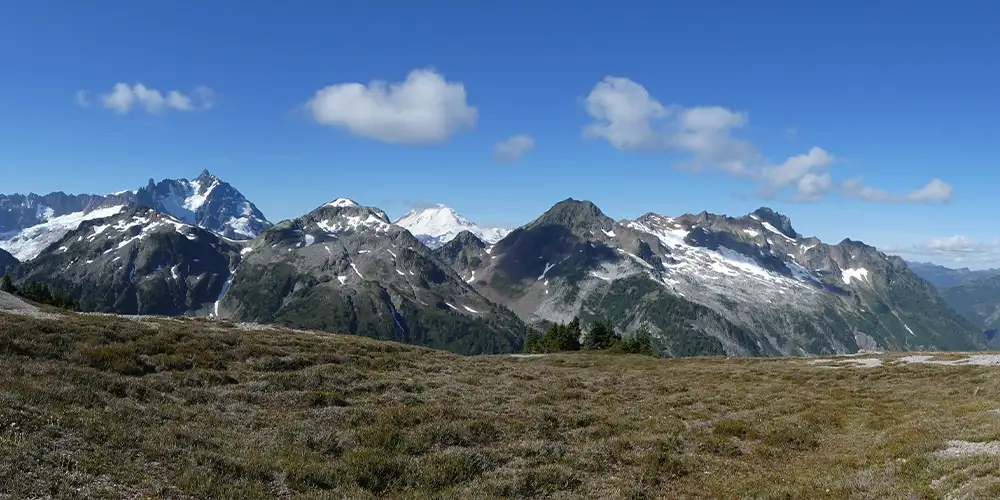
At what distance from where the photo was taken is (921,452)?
68.9ft

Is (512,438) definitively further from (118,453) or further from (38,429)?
(38,429)

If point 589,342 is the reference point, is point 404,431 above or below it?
above

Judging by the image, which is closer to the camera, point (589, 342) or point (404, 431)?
point (404, 431)

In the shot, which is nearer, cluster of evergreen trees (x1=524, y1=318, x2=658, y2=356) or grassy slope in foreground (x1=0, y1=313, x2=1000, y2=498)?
grassy slope in foreground (x1=0, y1=313, x2=1000, y2=498)

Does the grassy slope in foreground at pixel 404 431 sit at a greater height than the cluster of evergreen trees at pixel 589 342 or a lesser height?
greater

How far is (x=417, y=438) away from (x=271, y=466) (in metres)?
6.38

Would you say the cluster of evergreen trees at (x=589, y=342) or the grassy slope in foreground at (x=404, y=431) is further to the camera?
the cluster of evergreen trees at (x=589, y=342)

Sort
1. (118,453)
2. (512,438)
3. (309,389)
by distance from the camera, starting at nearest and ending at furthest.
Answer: (118,453)
(512,438)
(309,389)

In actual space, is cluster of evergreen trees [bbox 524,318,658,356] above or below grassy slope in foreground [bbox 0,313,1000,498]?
below

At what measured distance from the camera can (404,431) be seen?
77.5ft

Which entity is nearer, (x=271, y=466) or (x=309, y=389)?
(x=271, y=466)

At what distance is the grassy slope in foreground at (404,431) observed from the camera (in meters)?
16.8

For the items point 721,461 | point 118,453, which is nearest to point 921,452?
point 721,461

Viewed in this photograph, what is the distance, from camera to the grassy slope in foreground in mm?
16812
